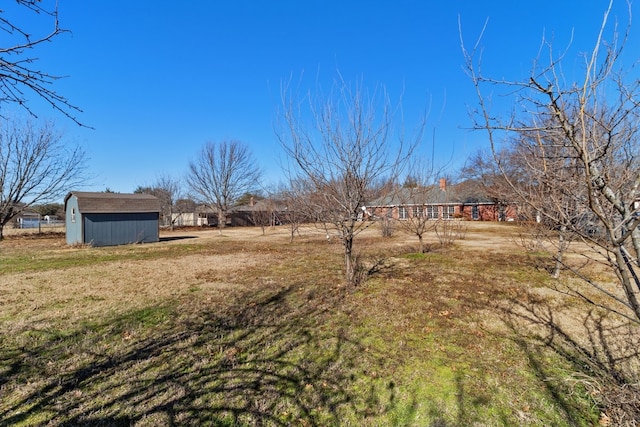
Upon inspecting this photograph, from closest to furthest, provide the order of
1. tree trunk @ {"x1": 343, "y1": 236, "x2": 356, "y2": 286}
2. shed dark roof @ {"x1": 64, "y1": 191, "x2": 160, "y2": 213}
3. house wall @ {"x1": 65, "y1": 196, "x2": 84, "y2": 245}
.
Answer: tree trunk @ {"x1": 343, "y1": 236, "x2": 356, "y2": 286} < house wall @ {"x1": 65, "y1": 196, "x2": 84, "y2": 245} < shed dark roof @ {"x1": 64, "y1": 191, "x2": 160, "y2": 213}

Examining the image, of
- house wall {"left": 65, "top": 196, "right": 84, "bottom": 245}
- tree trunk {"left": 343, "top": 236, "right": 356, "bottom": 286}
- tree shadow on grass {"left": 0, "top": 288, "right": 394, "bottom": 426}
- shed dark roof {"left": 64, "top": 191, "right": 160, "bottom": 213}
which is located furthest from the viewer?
shed dark roof {"left": 64, "top": 191, "right": 160, "bottom": 213}

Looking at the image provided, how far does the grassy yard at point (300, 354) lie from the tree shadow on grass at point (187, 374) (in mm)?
16

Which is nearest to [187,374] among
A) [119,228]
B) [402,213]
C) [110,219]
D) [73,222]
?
[402,213]

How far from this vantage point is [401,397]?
8.90 feet

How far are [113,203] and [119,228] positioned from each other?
138 cm

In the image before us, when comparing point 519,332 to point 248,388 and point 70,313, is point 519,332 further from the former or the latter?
point 70,313

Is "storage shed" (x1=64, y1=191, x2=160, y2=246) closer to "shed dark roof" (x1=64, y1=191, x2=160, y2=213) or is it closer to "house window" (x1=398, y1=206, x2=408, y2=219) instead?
"shed dark roof" (x1=64, y1=191, x2=160, y2=213)

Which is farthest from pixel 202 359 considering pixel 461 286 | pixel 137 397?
pixel 461 286

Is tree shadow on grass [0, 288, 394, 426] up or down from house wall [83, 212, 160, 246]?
down

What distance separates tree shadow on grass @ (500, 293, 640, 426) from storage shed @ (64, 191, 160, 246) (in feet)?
58.2

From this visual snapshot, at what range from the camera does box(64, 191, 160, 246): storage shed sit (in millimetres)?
15234

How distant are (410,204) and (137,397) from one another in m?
9.70

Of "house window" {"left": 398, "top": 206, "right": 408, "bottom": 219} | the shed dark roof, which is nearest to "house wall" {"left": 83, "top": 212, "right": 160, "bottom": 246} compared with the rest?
the shed dark roof

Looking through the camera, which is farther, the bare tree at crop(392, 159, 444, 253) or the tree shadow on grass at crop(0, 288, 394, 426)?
the bare tree at crop(392, 159, 444, 253)
